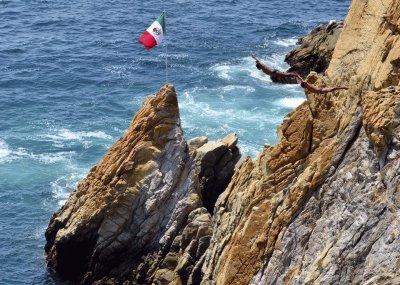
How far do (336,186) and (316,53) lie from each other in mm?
59075

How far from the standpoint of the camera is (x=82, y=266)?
6253 cm

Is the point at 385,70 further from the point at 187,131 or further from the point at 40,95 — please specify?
the point at 40,95

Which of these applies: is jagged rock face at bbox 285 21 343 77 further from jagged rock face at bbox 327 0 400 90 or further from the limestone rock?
jagged rock face at bbox 327 0 400 90

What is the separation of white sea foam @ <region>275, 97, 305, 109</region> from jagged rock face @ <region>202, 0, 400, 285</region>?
1704 inches

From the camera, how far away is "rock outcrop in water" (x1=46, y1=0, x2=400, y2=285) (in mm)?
41594

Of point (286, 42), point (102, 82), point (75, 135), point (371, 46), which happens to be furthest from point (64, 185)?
point (286, 42)

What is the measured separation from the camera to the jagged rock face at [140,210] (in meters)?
60.3

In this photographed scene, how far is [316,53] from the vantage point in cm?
10138

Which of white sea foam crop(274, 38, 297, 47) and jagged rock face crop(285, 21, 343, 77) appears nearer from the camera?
jagged rock face crop(285, 21, 343, 77)

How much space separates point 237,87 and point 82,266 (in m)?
44.5

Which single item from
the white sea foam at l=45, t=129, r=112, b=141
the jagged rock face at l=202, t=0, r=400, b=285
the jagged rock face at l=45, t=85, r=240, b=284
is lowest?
the white sea foam at l=45, t=129, r=112, b=141

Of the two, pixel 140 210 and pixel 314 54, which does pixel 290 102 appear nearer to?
pixel 314 54

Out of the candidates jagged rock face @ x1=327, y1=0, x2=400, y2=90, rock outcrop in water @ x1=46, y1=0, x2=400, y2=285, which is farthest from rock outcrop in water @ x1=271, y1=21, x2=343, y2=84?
jagged rock face @ x1=327, y1=0, x2=400, y2=90

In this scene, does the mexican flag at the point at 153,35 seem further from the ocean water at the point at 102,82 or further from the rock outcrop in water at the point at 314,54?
the rock outcrop in water at the point at 314,54
